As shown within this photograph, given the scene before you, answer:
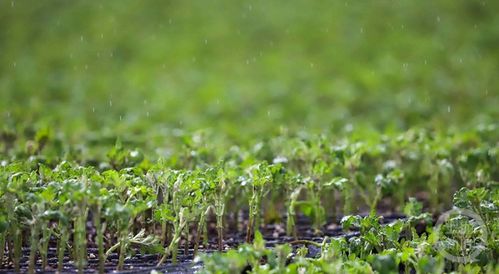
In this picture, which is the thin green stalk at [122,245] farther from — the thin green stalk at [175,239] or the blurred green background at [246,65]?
the blurred green background at [246,65]

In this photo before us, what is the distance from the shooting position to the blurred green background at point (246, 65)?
6.88 metres

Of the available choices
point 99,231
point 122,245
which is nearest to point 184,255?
point 122,245

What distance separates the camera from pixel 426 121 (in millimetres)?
6207

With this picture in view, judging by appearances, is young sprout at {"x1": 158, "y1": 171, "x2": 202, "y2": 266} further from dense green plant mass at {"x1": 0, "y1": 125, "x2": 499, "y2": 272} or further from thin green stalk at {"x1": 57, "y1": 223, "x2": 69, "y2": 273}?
thin green stalk at {"x1": 57, "y1": 223, "x2": 69, "y2": 273}

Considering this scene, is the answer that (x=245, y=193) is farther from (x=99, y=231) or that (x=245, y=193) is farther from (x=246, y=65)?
(x=246, y=65)

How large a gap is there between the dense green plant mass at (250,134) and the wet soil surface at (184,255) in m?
0.02

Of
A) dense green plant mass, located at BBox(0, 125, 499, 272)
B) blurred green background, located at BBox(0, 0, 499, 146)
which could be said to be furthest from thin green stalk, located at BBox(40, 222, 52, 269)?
blurred green background, located at BBox(0, 0, 499, 146)

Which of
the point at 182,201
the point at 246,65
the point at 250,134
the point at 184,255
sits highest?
the point at 246,65

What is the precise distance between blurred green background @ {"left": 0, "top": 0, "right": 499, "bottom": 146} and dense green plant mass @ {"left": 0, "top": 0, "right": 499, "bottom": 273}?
35 mm

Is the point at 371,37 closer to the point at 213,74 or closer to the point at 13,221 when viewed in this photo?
the point at 213,74

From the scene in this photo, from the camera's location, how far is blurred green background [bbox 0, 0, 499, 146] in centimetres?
688

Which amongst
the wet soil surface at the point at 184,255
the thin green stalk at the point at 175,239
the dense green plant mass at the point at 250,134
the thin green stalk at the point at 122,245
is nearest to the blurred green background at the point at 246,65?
the dense green plant mass at the point at 250,134

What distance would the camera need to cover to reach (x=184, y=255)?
11.3 ft

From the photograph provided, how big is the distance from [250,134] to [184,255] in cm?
218
